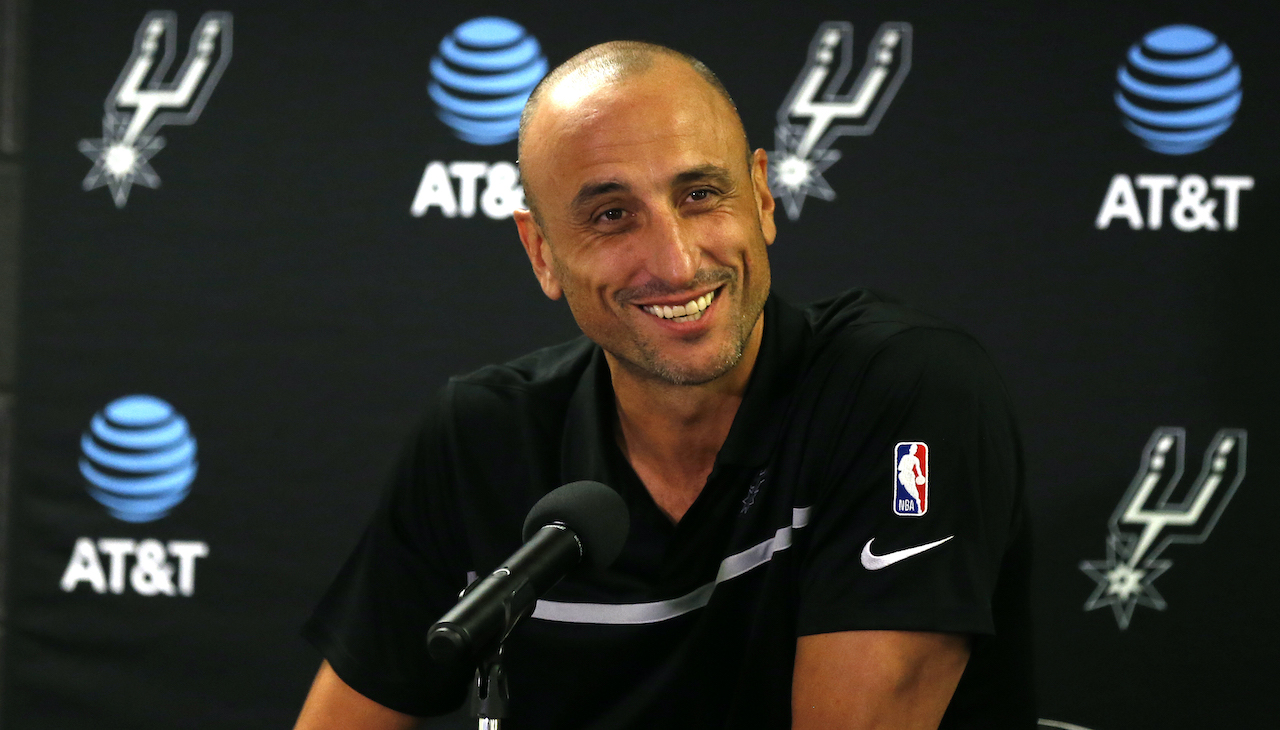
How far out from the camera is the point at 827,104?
2.44 meters

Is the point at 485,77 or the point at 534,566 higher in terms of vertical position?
the point at 485,77

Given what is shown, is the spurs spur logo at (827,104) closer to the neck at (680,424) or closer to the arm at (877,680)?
the neck at (680,424)

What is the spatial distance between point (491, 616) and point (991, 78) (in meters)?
1.98

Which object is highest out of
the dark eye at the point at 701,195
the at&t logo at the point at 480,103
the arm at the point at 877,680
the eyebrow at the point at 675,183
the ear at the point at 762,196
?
the at&t logo at the point at 480,103

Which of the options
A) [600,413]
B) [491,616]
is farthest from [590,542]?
[600,413]

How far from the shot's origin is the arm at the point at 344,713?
4.63ft

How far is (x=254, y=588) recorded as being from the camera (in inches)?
99.9

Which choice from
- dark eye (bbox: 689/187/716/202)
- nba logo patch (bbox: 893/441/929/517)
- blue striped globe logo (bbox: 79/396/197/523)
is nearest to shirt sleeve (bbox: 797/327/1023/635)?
nba logo patch (bbox: 893/441/929/517)

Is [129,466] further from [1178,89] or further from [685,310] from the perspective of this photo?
[1178,89]

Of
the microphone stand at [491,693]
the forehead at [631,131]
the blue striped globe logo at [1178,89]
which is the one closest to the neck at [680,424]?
the forehead at [631,131]

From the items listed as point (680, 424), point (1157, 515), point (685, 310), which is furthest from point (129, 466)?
point (1157, 515)

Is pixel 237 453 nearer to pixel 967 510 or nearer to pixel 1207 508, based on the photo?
pixel 967 510

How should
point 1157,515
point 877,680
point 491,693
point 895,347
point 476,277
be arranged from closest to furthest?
1. point 491,693
2. point 877,680
3. point 895,347
4. point 1157,515
5. point 476,277

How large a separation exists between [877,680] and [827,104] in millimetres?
1614
